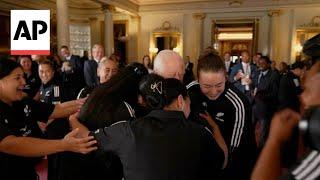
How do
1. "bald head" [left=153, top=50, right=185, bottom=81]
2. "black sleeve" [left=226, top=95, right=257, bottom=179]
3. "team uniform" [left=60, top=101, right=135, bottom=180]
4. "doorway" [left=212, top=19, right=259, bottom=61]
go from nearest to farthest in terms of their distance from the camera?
"team uniform" [left=60, top=101, right=135, bottom=180] → "black sleeve" [left=226, top=95, right=257, bottom=179] → "bald head" [left=153, top=50, right=185, bottom=81] → "doorway" [left=212, top=19, right=259, bottom=61]

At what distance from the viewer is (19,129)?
6.39ft

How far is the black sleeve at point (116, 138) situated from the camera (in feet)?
4.52

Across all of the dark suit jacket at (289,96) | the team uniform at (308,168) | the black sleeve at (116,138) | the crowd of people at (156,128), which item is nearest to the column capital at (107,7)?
the dark suit jacket at (289,96)

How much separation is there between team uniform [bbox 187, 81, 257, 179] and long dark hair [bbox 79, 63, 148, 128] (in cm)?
39

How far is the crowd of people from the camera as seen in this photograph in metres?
1.07

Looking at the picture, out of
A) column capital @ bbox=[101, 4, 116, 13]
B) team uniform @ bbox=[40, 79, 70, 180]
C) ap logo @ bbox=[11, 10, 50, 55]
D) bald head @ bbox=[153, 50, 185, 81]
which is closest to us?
team uniform @ bbox=[40, 79, 70, 180]

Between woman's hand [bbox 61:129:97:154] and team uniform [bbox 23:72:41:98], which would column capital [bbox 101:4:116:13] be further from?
woman's hand [bbox 61:129:97:154]

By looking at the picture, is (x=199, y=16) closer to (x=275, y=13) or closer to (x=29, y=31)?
(x=275, y=13)

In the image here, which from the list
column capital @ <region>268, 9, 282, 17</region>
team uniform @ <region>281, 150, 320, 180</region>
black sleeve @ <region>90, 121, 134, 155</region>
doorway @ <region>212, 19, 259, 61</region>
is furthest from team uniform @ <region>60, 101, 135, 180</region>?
column capital @ <region>268, 9, 282, 17</region>

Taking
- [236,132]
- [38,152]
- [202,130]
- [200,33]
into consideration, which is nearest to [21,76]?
[38,152]

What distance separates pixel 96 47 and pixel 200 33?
8.54 meters

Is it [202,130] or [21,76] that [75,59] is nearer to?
[21,76]

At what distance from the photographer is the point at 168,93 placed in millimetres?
1420

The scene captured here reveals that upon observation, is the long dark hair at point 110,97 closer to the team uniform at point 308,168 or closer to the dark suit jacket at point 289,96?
the dark suit jacket at point 289,96
